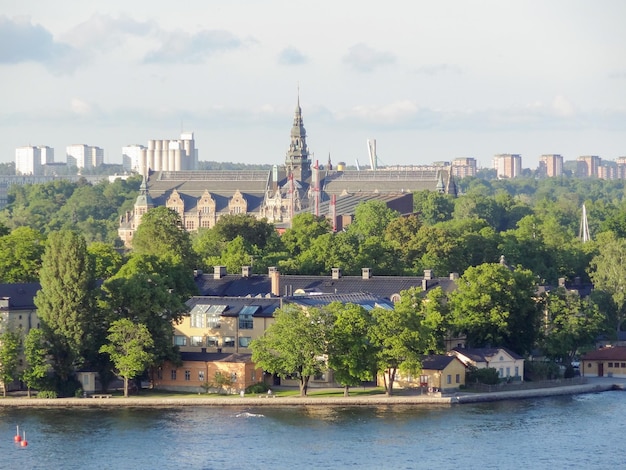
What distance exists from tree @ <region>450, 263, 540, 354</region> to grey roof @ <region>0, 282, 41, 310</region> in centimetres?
2036

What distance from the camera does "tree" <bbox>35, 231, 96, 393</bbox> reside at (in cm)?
8869

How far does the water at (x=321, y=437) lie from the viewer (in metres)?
74.1

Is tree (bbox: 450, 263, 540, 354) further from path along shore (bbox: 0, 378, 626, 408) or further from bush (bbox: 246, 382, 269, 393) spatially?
bush (bbox: 246, 382, 269, 393)

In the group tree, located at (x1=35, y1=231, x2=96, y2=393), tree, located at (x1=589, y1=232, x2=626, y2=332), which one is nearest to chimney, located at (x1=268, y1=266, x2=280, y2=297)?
tree, located at (x1=35, y1=231, x2=96, y2=393)

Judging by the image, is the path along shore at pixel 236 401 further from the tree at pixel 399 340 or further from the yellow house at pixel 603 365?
the yellow house at pixel 603 365

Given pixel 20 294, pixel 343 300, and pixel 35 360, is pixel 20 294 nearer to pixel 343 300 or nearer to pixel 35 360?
pixel 35 360

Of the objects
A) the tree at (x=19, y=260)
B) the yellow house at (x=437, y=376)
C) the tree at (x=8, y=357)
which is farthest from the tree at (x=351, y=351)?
the tree at (x=19, y=260)

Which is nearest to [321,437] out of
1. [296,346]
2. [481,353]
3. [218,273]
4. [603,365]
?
[296,346]

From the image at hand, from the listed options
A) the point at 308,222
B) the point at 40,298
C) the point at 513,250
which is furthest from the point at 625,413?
the point at 308,222

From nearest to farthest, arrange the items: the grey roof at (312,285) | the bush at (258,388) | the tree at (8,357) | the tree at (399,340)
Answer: the tree at (399,340)
the tree at (8,357)
the bush at (258,388)
the grey roof at (312,285)

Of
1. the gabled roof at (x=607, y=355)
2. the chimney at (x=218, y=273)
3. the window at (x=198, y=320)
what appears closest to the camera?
the window at (x=198, y=320)

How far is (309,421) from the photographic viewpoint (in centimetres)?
8250

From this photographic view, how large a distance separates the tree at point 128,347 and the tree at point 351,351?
8.35 metres

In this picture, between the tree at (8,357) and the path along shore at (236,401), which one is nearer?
the path along shore at (236,401)
